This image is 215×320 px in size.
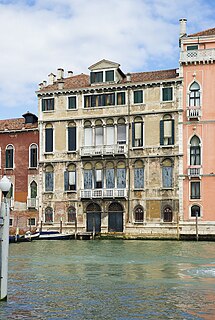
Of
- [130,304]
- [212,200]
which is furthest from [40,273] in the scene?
[212,200]

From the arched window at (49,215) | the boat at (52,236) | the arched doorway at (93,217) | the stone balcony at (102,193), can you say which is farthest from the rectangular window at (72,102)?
the boat at (52,236)

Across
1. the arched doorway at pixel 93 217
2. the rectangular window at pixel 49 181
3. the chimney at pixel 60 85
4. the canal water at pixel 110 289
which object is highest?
the chimney at pixel 60 85

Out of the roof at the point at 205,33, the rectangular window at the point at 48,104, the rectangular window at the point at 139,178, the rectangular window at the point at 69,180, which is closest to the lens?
the roof at the point at 205,33

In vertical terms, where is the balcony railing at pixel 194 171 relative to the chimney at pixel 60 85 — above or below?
below

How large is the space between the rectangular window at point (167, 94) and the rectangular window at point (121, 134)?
109 inches

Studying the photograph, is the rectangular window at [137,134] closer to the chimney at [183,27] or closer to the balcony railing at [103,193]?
the balcony railing at [103,193]

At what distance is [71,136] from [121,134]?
298 centimetres

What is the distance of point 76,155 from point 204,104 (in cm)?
770

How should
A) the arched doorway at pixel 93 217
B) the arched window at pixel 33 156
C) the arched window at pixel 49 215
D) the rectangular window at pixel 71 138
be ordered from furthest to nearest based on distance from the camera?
1. the arched window at pixel 33 156
2. the arched window at pixel 49 215
3. the rectangular window at pixel 71 138
4. the arched doorway at pixel 93 217

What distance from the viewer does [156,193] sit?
3033cm

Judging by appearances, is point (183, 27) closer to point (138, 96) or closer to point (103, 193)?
point (138, 96)

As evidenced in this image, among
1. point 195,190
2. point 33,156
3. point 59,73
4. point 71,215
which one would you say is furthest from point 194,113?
point 33,156

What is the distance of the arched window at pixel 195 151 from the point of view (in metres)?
29.8

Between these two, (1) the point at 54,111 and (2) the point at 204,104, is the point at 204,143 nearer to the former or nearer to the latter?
(2) the point at 204,104
